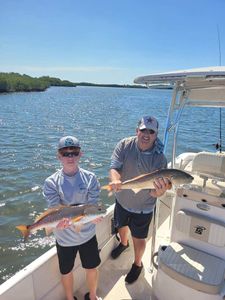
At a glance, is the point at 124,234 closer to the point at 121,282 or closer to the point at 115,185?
the point at 121,282

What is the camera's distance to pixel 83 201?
263cm

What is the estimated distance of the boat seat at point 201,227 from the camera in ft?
9.03

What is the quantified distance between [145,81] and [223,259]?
202cm

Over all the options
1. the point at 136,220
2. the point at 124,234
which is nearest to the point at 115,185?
Answer: the point at 136,220

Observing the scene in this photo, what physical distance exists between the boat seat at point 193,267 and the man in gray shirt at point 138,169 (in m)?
0.46

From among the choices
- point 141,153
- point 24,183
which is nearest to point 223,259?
point 141,153

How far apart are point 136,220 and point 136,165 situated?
0.65m

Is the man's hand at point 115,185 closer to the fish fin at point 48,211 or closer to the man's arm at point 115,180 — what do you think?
the man's arm at point 115,180

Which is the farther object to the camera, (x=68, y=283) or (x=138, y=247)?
(x=138, y=247)

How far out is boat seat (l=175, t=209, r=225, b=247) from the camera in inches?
108

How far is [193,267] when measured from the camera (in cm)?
268

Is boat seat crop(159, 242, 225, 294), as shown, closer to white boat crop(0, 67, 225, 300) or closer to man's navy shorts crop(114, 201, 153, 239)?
white boat crop(0, 67, 225, 300)

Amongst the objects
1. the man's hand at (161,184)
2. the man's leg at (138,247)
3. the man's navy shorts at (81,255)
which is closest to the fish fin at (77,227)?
the man's navy shorts at (81,255)

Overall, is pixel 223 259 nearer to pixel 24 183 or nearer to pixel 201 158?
pixel 201 158
